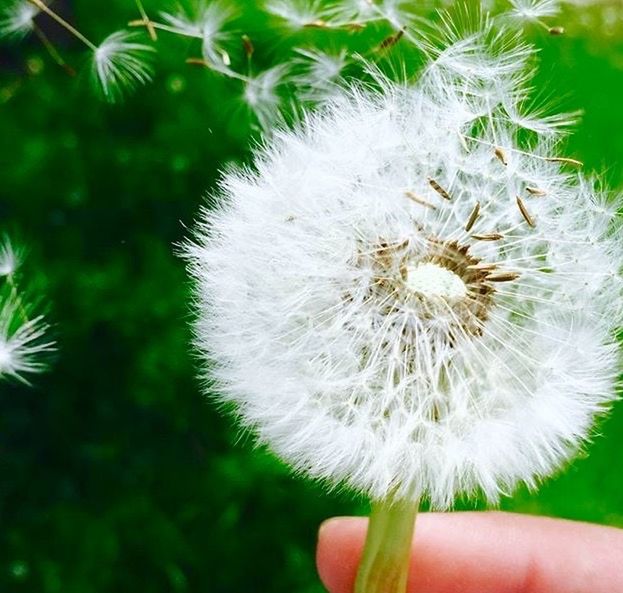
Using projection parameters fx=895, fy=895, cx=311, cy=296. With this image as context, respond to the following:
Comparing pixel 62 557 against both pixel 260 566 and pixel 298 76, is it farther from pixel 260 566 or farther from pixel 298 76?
pixel 298 76

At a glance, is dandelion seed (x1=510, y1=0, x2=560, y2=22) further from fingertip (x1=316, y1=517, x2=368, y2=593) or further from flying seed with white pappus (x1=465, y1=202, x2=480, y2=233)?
fingertip (x1=316, y1=517, x2=368, y2=593)

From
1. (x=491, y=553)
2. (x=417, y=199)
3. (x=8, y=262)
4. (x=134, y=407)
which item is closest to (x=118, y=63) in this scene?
(x=8, y=262)

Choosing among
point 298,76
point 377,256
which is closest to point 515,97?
point 377,256

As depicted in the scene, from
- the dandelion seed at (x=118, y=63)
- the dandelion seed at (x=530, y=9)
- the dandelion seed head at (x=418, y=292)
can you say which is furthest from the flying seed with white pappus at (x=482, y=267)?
the dandelion seed at (x=118, y=63)

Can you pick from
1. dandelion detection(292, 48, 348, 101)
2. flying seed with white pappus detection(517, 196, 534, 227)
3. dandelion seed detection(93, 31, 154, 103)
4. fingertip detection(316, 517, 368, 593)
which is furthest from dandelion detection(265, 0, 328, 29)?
fingertip detection(316, 517, 368, 593)

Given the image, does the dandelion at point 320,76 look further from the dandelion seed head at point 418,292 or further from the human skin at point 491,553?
the human skin at point 491,553

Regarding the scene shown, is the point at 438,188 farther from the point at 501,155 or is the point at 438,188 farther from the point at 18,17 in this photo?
the point at 18,17
